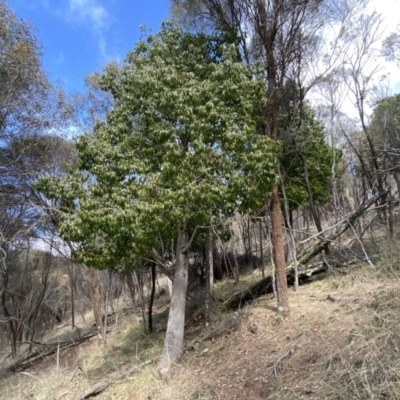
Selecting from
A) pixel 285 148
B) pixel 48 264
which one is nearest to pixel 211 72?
pixel 285 148

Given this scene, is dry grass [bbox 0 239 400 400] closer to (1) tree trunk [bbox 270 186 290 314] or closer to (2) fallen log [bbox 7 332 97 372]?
(1) tree trunk [bbox 270 186 290 314]

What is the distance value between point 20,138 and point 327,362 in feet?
32.0

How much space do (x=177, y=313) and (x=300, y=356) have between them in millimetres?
3033

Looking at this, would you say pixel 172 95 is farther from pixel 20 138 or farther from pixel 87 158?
pixel 20 138

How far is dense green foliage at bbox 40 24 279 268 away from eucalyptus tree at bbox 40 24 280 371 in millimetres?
19

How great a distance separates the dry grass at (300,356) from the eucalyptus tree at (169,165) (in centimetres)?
88

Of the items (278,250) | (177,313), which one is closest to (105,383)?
(177,313)

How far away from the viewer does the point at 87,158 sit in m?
7.43

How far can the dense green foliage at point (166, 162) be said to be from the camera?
651cm

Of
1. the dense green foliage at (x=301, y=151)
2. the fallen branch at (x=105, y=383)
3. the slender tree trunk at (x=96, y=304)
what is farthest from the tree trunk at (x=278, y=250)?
the slender tree trunk at (x=96, y=304)

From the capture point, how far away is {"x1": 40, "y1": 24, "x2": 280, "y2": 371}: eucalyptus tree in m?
6.53

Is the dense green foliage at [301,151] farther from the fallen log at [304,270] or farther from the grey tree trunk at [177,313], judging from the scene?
the grey tree trunk at [177,313]

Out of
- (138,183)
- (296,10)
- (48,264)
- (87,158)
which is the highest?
(296,10)

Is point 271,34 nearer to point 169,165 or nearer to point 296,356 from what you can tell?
point 169,165
